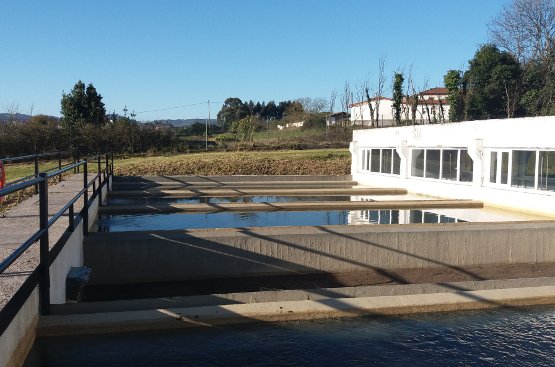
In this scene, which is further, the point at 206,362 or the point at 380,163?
the point at 380,163

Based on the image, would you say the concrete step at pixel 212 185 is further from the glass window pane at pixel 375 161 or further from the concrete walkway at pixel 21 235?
the concrete walkway at pixel 21 235

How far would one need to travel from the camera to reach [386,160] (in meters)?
20.8

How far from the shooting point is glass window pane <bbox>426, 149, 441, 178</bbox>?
1730 cm

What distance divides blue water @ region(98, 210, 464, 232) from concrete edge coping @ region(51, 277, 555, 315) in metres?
4.89

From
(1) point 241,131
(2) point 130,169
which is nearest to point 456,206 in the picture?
(2) point 130,169

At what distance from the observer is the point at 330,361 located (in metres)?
4.27

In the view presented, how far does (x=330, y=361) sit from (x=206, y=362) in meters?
1.01

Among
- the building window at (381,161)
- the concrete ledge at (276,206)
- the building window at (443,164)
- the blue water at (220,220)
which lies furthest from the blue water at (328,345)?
the building window at (381,161)

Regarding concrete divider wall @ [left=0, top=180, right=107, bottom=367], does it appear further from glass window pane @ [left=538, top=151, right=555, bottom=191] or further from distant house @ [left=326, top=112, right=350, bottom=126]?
distant house @ [left=326, top=112, right=350, bottom=126]

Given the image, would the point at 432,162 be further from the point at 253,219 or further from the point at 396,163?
the point at 253,219

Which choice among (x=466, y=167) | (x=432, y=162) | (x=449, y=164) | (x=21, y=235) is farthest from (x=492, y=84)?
(x=21, y=235)

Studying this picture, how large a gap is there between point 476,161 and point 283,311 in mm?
11653

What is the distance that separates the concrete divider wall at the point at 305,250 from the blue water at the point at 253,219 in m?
1.77

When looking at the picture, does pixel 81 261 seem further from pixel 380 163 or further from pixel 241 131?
pixel 241 131
